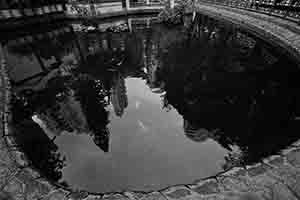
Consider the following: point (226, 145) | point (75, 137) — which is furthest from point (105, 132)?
point (226, 145)

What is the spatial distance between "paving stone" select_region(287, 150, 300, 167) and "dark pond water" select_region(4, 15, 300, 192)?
35 centimetres

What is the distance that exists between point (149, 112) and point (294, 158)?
4053 mm

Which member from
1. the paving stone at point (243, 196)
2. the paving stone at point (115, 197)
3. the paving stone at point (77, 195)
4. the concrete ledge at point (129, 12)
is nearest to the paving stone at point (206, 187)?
the paving stone at point (243, 196)

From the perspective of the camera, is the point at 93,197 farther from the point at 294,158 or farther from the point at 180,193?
the point at 294,158

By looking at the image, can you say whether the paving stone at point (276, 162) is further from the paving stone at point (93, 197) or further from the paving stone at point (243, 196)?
the paving stone at point (93, 197)

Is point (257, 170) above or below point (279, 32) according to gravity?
below

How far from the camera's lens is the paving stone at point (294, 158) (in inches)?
110

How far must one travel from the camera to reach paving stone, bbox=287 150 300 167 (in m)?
2.80

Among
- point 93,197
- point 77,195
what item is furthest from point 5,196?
point 93,197

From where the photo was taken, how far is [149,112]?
552 centimetres

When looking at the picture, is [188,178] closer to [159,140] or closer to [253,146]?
[159,140]

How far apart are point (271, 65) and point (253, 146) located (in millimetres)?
6687

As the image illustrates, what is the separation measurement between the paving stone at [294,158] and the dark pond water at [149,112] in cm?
35

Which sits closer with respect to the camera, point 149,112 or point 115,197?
point 115,197
